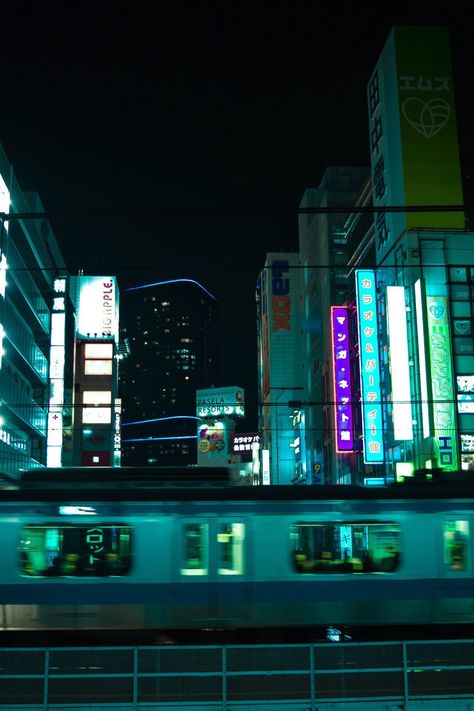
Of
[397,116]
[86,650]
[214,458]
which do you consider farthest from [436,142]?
[214,458]

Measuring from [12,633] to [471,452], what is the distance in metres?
29.3

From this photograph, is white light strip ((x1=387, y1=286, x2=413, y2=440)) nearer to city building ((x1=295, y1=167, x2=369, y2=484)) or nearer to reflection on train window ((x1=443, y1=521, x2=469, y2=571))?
city building ((x1=295, y1=167, x2=369, y2=484))

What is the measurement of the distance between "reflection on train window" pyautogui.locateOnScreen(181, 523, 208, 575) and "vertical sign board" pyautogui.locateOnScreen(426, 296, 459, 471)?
2543cm

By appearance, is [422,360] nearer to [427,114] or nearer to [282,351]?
[427,114]

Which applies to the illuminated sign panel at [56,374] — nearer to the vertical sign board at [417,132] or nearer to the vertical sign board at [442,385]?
the vertical sign board at [417,132]

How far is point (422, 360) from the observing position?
40469 millimetres

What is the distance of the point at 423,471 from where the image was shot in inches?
664

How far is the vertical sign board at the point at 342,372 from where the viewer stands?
51119 millimetres

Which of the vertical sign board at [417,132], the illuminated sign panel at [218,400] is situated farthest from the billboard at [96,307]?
the illuminated sign panel at [218,400]

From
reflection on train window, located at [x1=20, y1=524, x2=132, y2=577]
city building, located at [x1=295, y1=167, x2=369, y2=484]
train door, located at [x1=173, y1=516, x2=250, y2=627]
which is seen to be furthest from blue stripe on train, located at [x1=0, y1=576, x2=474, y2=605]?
city building, located at [x1=295, y1=167, x2=369, y2=484]

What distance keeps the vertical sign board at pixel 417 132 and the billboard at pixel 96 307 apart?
36111 mm

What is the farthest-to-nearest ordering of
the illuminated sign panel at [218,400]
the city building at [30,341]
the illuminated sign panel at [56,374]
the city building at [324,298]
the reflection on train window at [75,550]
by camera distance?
1. the illuminated sign panel at [218,400]
2. the city building at [324,298]
3. the illuminated sign panel at [56,374]
4. the city building at [30,341]
5. the reflection on train window at [75,550]

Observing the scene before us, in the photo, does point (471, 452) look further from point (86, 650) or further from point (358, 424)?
point (86, 650)

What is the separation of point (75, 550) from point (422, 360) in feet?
92.3
